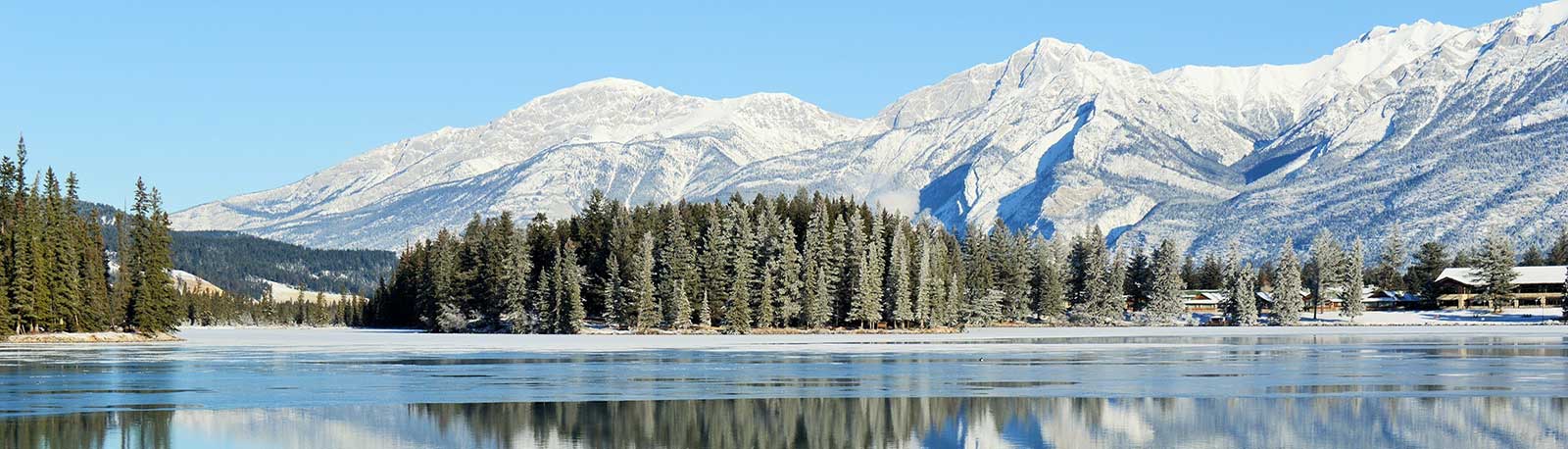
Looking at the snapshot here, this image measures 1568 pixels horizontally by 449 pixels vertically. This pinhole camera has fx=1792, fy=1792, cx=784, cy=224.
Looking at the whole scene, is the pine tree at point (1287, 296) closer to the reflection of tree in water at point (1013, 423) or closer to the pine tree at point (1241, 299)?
the pine tree at point (1241, 299)

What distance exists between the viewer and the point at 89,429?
42906 mm

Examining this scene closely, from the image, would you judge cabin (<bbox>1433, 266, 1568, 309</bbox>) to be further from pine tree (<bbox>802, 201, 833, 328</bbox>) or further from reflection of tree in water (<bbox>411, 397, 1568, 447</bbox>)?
reflection of tree in water (<bbox>411, 397, 1568, 447</bbox>)

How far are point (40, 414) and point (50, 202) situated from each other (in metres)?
84.3

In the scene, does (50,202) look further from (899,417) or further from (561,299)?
(899,417)

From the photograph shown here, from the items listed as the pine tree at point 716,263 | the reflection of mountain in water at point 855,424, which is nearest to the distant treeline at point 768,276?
the pine tree at point 716,263

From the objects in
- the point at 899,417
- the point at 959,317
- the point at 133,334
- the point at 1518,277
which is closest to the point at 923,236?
the point at 959,317

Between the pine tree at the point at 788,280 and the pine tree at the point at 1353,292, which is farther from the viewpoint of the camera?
the pine tree at the point at 1353,292

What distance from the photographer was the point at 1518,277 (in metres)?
198

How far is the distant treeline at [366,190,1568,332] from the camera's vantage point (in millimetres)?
139125

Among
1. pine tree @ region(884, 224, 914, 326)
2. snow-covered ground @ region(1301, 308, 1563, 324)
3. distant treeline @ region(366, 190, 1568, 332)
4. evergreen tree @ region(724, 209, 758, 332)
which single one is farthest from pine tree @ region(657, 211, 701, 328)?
snow-covered ground @ region(1301, 308, 1563, 324)

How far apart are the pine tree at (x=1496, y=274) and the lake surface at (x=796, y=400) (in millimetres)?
107985

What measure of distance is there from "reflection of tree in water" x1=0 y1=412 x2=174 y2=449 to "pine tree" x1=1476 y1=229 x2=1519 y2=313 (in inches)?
6503

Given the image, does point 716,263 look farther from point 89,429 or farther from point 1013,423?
point 89,429

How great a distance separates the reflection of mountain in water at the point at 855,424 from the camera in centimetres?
3988
